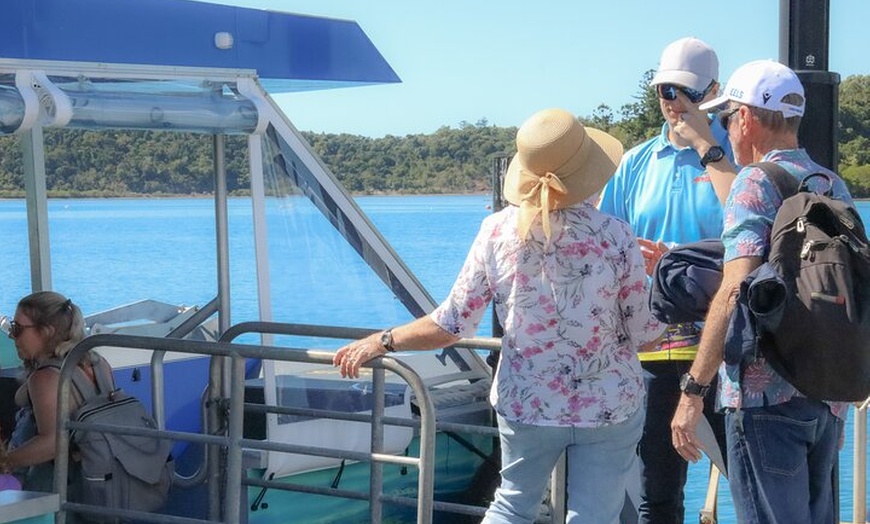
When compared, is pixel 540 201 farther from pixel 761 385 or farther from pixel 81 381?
pixel 81 381

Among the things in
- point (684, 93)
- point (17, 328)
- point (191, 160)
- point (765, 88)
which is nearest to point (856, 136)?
point (191, 160)

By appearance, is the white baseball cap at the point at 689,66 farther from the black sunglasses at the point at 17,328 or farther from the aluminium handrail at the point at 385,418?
the black sunglasses at the point at 17,328

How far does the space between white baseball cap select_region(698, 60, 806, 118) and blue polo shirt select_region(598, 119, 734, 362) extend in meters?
0.69

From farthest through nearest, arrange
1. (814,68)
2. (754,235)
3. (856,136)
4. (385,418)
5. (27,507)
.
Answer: (856,136) < (385,418) < (814,68) < (27,507) < (754,235)

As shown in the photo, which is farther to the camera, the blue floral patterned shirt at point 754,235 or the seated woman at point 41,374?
the seated woman at point 41,374

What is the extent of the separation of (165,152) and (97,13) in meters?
1.13

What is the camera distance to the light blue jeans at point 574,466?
3281 mm

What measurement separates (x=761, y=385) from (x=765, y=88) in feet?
2.33

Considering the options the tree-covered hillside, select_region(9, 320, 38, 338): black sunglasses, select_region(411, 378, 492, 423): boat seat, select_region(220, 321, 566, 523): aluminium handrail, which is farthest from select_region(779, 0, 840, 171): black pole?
select_region(9, 320, 38, 338): black sunglasses

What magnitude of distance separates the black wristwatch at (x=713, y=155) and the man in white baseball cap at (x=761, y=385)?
566 mm

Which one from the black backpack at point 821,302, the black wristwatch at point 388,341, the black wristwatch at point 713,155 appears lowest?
the black wristwatch at point 388,341

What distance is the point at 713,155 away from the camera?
3.90m

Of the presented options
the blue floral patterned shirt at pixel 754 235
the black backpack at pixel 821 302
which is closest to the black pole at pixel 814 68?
the blue floral patterned shirt at pixel 754 235

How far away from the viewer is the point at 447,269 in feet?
124
